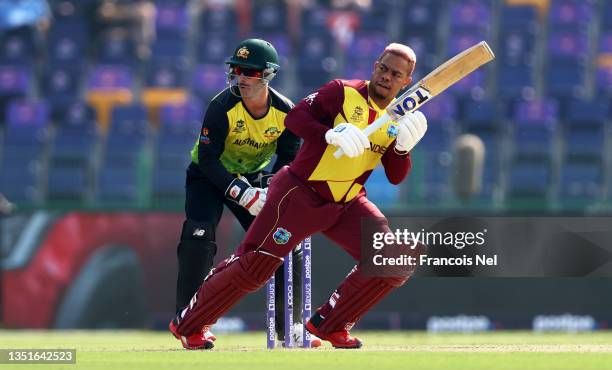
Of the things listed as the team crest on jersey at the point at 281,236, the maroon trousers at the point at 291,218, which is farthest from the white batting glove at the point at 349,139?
the team crest on jersey at the point at 281,236

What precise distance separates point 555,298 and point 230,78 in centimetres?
538

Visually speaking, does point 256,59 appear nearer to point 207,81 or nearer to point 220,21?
point 207,81

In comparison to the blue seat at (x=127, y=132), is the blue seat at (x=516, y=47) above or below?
above

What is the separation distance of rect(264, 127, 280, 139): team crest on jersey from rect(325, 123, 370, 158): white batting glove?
3.83ft

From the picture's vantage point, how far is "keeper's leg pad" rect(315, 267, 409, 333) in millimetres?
7422

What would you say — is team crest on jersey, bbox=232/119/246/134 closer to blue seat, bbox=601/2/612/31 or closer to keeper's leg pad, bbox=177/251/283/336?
keeper's leg pad, bbox=177/251/283/336

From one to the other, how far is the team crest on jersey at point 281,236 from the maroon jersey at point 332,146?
0.31 metres

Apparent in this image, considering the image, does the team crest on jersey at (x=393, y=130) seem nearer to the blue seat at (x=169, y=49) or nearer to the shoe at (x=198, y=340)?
the shoe at (x=198, y=340)

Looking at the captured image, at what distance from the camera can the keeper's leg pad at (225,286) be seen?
7.24 m

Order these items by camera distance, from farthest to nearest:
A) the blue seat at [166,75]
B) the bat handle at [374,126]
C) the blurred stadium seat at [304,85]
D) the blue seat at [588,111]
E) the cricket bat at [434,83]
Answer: the blue seat at [166,75] → the blue seat at [588,111] → the blurred stadium seat at [304,85] → the cricket bat at [434,83] → the bat handle at [374,126]

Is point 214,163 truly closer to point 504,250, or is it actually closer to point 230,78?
point 230,78

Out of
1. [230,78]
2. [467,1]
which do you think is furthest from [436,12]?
[230,78]

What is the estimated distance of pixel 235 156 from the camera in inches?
320

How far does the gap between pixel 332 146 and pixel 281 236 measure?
59 cm
